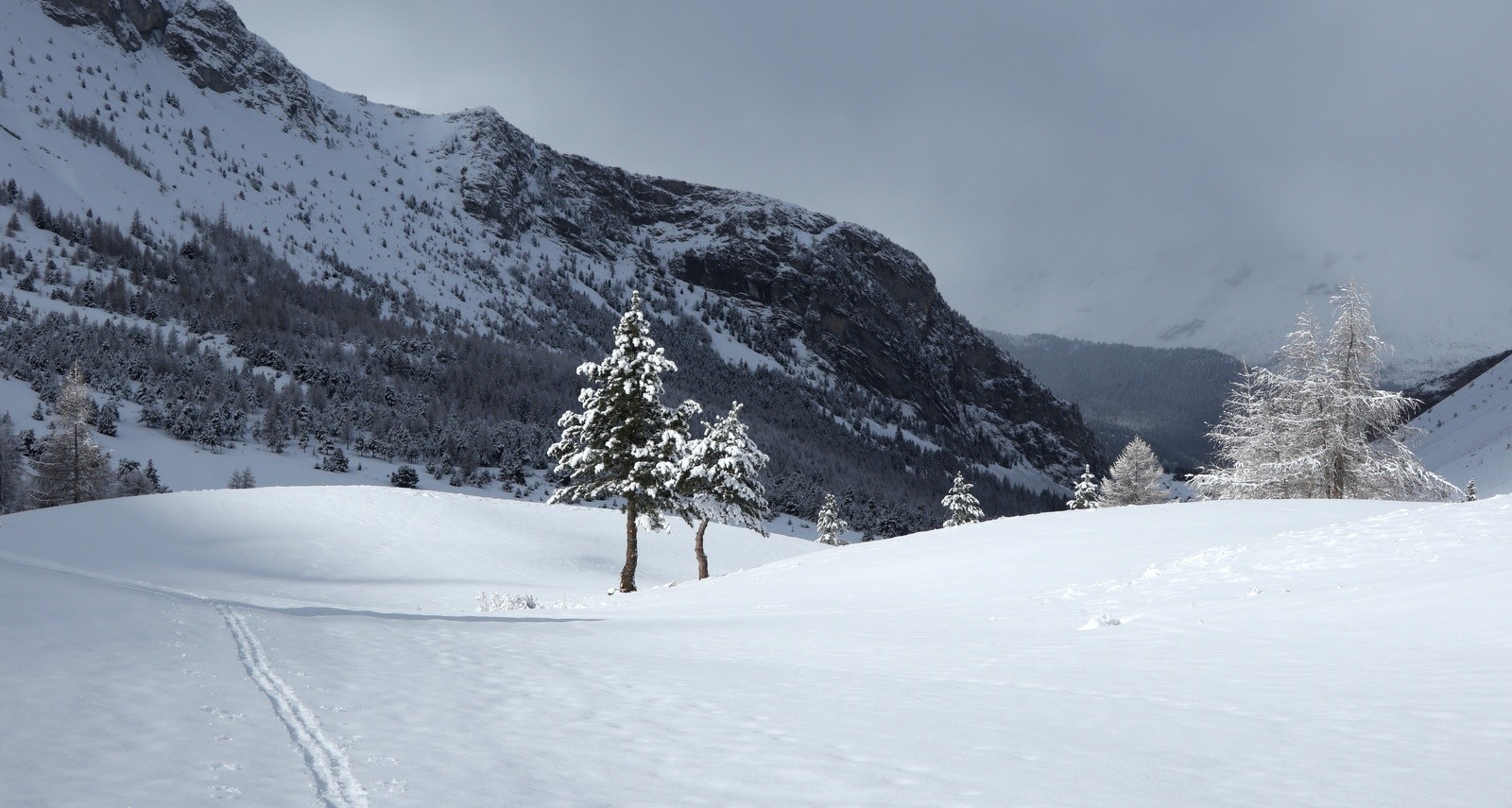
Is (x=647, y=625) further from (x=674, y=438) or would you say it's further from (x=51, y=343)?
Result: (x=51, y=343)

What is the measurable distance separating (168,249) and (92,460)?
129m

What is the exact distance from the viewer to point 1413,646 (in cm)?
768

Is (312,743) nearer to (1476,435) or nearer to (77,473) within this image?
(77,473)

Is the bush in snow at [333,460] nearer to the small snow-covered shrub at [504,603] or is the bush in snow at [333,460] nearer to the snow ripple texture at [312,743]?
the small snow-covered shrub at [504,603]

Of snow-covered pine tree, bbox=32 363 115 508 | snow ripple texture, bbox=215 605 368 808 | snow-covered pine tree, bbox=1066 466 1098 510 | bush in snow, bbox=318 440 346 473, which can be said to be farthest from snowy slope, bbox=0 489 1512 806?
bush in snow, bbox=318 440 346 473

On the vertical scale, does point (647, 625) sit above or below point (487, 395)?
below

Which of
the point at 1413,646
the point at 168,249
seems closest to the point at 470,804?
the point at 1413,646

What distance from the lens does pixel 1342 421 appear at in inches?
1178

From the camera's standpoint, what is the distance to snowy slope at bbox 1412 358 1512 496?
54.0 metres

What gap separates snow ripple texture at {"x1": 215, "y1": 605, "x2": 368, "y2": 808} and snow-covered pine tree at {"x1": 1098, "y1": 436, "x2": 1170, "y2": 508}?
55.0 m

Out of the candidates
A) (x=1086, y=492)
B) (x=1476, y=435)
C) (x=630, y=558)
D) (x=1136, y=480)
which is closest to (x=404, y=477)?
(x=630, y=558)

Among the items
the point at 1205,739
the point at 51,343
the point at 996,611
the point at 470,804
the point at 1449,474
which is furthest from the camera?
the point at 51,343

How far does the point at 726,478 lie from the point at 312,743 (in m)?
29.4

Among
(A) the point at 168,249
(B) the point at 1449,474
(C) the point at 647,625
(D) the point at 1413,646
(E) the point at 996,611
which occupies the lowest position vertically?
(C) the point at 647,625
